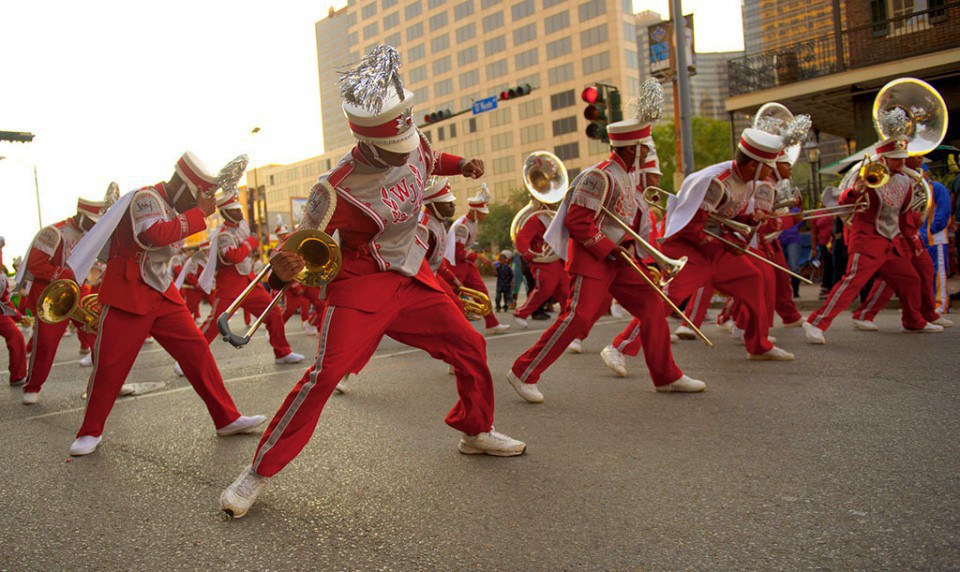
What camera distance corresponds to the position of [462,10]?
91562 millimetres

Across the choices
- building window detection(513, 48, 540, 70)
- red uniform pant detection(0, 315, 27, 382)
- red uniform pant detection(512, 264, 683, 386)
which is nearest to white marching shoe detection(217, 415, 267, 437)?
red uniform pant detection(512, 264, 683, 386)

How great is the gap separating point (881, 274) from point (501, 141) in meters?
77.2

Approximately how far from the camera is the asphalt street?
9.61ft

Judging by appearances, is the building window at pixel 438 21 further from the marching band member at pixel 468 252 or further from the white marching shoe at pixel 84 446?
the white marching shoe at pixel 84 446

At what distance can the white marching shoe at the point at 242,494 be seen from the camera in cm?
351

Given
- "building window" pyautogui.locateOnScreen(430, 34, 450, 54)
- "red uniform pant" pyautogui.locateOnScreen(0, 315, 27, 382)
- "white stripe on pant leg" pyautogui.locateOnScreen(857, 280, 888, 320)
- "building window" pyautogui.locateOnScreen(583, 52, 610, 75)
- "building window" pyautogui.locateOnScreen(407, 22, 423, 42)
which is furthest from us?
"building window" pyautogui.locateOnScreen(407, 22, 423, 42)

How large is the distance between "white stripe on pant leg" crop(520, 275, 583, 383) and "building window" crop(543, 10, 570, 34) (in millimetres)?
78313

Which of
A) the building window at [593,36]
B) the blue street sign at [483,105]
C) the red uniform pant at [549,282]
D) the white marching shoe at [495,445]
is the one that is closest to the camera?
the white marching shoe at [495,445]

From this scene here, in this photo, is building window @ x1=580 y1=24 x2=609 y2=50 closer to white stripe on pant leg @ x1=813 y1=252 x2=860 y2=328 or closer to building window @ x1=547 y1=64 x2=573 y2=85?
building window @ x1=547 y1=64 x2=573 y2=85

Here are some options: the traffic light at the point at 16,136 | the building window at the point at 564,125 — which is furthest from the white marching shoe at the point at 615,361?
the building window at the point at 564,125

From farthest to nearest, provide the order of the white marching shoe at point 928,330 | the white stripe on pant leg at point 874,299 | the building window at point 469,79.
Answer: the building window at point 469,79
the white stripe on pant leg at point 874,299
the white marching shoe at point 928,330

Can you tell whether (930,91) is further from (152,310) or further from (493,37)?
(493,37)

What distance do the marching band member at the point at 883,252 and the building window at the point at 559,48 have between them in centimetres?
7441

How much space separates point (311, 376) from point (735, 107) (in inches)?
857
